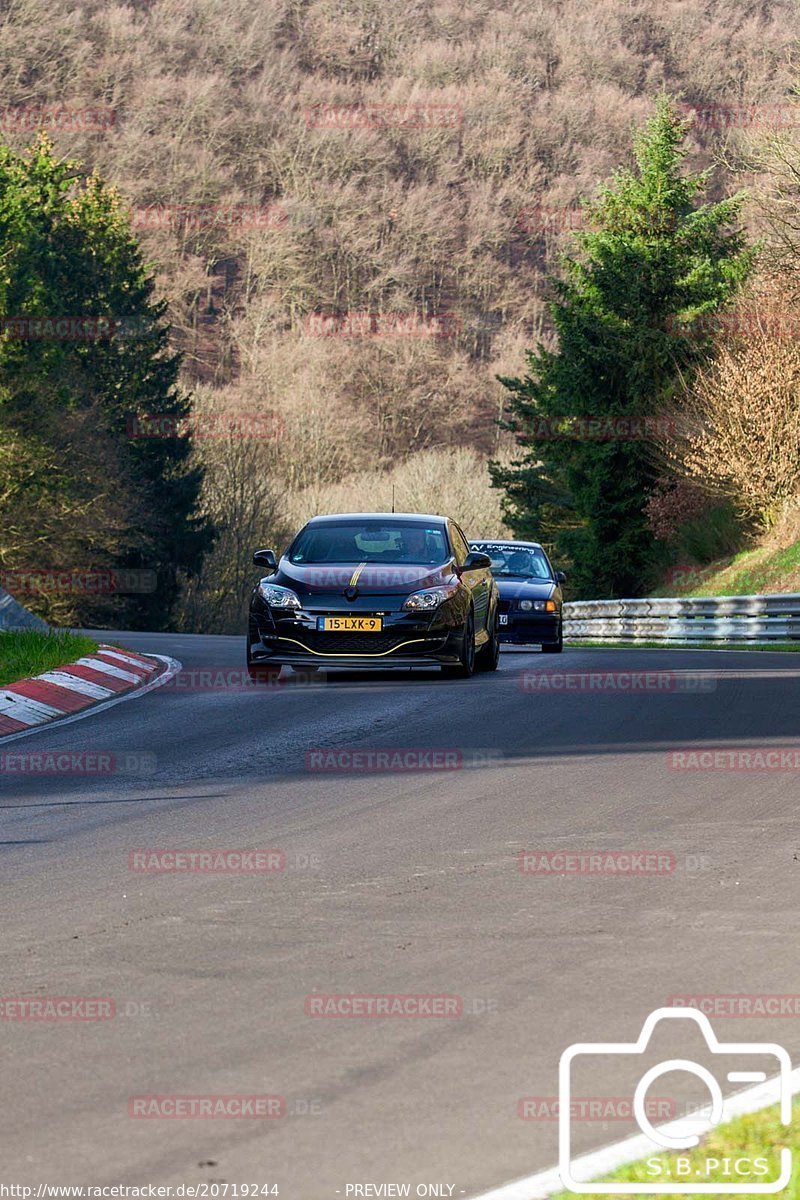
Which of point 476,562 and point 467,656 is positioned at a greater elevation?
point 476,562

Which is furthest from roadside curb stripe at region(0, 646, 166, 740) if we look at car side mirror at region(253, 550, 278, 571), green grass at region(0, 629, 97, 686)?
car side mirror at region(253, 550, 278, 571)

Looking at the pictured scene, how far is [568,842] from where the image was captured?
852cm

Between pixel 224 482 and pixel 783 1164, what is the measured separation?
76170mm

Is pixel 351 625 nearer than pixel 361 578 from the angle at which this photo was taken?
Yes

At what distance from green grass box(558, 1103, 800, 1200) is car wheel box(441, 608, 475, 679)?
13.3 m

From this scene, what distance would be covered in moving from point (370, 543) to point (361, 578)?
105cm

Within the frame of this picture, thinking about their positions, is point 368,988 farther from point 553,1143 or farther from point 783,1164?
point 783,1164

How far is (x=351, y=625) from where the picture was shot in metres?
16.9

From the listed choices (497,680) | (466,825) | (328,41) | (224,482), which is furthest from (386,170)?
(466,825)

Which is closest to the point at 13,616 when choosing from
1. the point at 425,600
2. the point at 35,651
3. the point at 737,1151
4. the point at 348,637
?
the point at 35,651

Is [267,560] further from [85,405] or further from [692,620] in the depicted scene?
[85,405]

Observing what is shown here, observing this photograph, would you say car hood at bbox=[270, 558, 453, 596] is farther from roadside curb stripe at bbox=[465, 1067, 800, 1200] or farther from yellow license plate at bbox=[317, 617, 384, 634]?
roadside curb stripe at bbox=[465, 1067, 800, 1200]

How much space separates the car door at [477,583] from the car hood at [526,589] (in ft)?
21.2

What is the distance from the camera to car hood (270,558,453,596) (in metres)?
17.1
